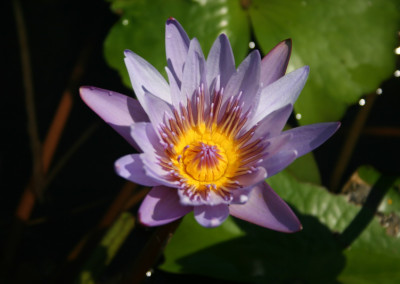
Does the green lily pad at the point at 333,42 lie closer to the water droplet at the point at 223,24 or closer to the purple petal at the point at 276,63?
the water droplet at the point at 223,24

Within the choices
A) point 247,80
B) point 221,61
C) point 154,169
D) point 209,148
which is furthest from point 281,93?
point 154,169

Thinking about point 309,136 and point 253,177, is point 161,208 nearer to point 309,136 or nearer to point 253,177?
point 253,177

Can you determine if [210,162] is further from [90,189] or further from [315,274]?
[90,189]

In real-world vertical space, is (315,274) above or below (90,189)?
above

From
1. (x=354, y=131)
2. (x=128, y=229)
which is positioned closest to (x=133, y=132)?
(x=128, y=229)

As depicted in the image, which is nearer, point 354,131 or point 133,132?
point 133,132

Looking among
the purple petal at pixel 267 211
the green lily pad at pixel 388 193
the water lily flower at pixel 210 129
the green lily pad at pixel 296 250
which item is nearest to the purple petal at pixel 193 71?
the water lily flower at pixel 210 129
